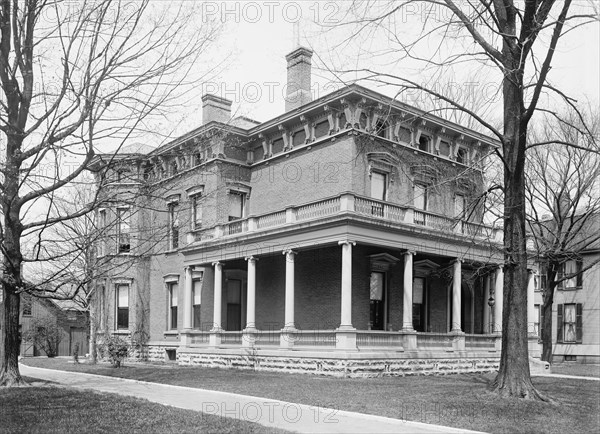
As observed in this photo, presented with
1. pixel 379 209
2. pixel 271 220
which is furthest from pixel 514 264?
pixel 271 220

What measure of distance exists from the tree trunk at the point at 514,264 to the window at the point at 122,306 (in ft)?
80.6

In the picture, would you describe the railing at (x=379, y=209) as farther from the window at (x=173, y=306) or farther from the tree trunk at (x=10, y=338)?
the window at (x=173, y=306)

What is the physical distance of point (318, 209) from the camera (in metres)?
23.4

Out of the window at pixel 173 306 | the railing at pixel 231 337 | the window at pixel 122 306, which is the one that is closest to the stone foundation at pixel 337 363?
the railing at pixel 231 337

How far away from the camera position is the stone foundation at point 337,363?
21391 mm

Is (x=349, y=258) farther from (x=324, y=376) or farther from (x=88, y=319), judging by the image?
(x=88, y=319)

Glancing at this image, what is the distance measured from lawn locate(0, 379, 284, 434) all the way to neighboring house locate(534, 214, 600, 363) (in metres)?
35.7

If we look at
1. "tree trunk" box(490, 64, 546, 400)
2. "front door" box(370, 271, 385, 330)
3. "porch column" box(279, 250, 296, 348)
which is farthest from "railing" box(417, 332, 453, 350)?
"tree trunk" box(490, 64, 546, 400)

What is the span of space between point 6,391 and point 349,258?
11420 mm

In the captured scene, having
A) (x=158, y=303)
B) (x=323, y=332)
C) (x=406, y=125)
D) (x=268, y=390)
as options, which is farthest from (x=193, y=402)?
(x=158, y=303)

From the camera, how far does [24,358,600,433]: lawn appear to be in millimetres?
11641

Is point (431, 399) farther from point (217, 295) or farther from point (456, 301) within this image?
point (217, 295)

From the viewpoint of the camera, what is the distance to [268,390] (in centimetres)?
1623

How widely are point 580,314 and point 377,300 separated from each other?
23.8m
